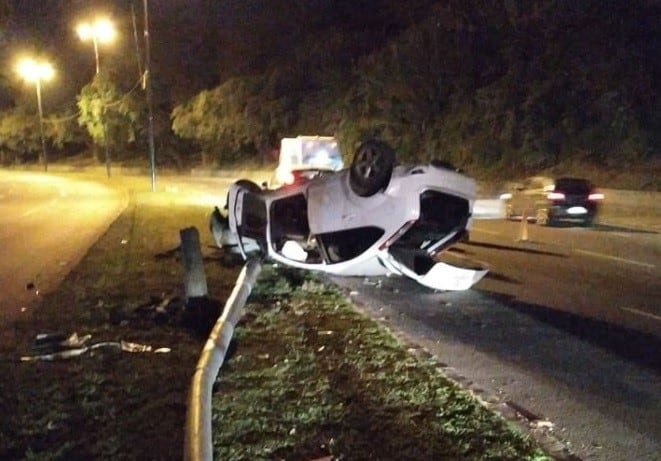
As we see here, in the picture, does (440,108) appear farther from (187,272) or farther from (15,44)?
(15,44)

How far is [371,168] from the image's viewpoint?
1180cm

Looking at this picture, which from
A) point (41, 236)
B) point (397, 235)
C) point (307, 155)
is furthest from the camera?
point (307, 155)

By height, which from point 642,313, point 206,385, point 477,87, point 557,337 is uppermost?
point 477,87

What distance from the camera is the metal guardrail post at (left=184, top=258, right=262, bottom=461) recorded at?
5289mm

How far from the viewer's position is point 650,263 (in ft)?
54.5

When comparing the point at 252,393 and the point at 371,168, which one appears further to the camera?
the point at 371,168

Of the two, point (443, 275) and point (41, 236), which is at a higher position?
point (443, 275)

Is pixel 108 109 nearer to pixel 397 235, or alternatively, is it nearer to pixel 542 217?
pixel 542 217

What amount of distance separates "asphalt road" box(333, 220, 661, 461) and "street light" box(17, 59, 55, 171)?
189 ft

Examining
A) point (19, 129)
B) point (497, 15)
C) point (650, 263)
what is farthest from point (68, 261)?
point (19, 129)

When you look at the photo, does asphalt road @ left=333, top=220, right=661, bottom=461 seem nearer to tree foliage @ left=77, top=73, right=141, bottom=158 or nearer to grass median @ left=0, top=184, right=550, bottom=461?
grass median @ left=0, top=184, right=550, bottom=461

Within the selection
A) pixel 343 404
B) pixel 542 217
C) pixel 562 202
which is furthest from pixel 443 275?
pixel 542 217

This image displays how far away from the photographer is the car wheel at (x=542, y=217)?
81.1 feet

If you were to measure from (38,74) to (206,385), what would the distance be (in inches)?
2642
